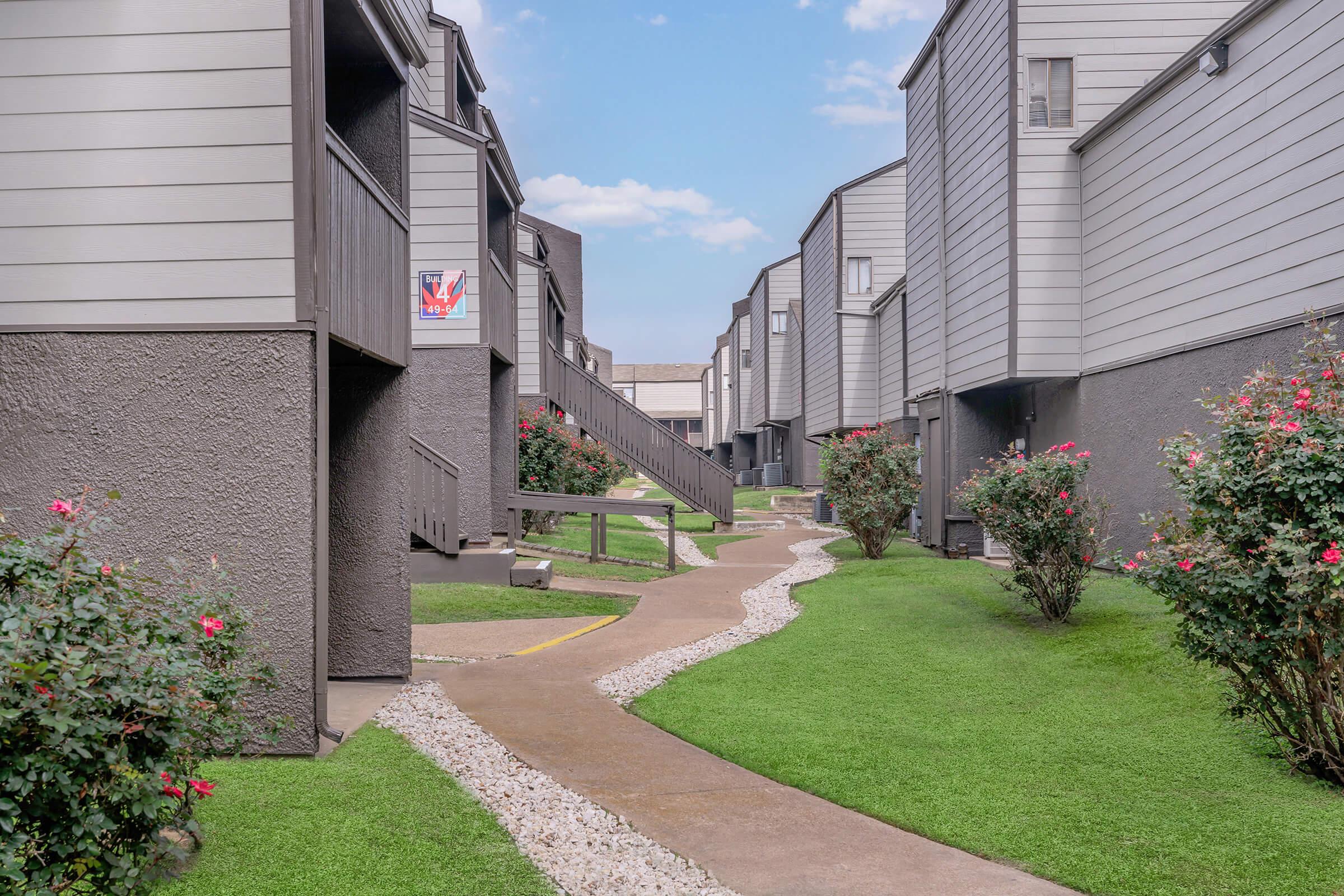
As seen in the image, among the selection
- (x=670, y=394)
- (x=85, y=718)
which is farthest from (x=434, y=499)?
(x=670, y=394)

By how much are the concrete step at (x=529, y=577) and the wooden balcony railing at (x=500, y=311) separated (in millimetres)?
3105

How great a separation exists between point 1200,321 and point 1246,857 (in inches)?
309

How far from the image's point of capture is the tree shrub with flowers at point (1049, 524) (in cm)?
899

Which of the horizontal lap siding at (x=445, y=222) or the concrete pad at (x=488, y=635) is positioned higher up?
the horizontal lap siding at (x=445, y=222)

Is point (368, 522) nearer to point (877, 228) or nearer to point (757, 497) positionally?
point (877, 228)

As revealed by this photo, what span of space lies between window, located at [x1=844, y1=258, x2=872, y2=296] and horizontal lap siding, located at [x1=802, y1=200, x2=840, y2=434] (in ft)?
1.36

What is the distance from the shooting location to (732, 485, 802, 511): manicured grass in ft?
103

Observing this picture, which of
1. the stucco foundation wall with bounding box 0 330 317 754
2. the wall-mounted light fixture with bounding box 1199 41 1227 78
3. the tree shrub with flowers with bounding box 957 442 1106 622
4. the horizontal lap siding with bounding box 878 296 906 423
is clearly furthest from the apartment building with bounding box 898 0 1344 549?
the stucco foundation wall with bounding box 0 330 317 754

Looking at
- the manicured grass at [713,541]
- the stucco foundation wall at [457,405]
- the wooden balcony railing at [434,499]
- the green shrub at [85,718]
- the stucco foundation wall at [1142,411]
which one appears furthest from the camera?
the manicured grass at [713,541]

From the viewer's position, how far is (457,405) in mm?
12820

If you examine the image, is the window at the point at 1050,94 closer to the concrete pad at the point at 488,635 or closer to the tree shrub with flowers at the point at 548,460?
the concrete pad at the point at 488,635

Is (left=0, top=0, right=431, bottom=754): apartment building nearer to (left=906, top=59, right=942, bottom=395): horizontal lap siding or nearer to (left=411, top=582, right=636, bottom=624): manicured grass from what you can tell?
(left=411, top=582, right=636, bottom=624): manicured grass

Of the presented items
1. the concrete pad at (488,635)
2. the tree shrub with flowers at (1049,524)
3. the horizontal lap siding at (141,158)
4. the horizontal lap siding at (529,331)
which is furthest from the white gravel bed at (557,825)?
the horizontal lap siding at (529,331)

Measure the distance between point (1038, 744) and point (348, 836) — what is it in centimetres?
392
